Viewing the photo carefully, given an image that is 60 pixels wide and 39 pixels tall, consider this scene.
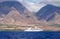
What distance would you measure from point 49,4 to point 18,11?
1.25 meters

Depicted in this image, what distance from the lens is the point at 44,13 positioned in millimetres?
13859

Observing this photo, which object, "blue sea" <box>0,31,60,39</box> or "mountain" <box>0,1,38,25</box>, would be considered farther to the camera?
"blue sea" <box>0,31,60,39</box>

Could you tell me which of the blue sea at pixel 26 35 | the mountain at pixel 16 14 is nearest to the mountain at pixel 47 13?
the mountain at pixel 16 14

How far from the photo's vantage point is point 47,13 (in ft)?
45.3

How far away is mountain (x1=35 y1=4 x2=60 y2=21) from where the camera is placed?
13.8 metres

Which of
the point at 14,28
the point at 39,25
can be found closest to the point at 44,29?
the point at 39,25

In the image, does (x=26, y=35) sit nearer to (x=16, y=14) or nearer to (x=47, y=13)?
(x=16, y=14)

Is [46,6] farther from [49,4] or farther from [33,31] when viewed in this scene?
[33,31]

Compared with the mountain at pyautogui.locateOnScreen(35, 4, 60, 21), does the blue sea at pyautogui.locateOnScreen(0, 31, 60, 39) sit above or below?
below

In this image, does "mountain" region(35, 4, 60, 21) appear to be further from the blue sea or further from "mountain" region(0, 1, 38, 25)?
the blue sea

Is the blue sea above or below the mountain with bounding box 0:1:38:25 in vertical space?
below

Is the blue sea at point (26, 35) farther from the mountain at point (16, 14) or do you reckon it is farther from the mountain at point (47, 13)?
the mountain at point (47, 13)

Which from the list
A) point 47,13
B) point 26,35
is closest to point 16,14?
point 26,35

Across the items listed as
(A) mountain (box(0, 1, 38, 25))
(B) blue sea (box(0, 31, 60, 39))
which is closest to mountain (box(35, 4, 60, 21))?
(A) mountain (box(0, 1, 38, 25))
